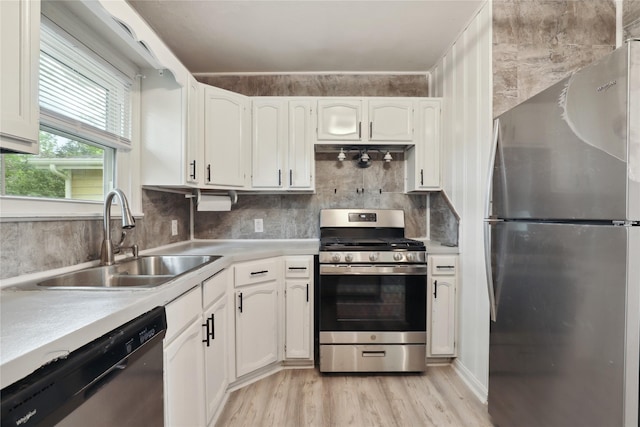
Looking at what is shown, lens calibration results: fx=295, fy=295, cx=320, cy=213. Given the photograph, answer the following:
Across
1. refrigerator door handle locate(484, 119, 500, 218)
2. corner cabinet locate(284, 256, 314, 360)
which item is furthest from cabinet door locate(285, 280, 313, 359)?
refrigerator door handle locate(484, 119, 500, 218)

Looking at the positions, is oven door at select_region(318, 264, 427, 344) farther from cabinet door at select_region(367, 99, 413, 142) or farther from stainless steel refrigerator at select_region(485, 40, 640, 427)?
cabinet door at select_region(367, 99, 413, 142)

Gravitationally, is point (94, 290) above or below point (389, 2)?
below

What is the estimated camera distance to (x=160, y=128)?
1932mm

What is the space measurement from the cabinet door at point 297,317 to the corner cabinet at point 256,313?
90 millimetres

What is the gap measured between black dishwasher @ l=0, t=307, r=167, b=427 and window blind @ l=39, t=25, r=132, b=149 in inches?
42.2

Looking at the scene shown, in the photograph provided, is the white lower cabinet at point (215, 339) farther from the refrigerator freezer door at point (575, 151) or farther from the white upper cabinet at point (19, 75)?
the refrigerator freezer door at point (575, 151)

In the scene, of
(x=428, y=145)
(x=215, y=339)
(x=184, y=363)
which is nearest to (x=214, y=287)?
(x=215, y=339)

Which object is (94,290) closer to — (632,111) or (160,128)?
(160,128)

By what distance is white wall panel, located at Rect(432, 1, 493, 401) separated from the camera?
5.95 ft

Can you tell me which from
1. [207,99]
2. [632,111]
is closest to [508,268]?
[632,111]

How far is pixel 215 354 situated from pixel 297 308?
2.26 ft

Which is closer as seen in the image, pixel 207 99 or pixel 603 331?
pixel 603 331

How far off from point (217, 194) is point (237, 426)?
1.62m

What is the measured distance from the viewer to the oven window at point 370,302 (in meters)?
2.12
